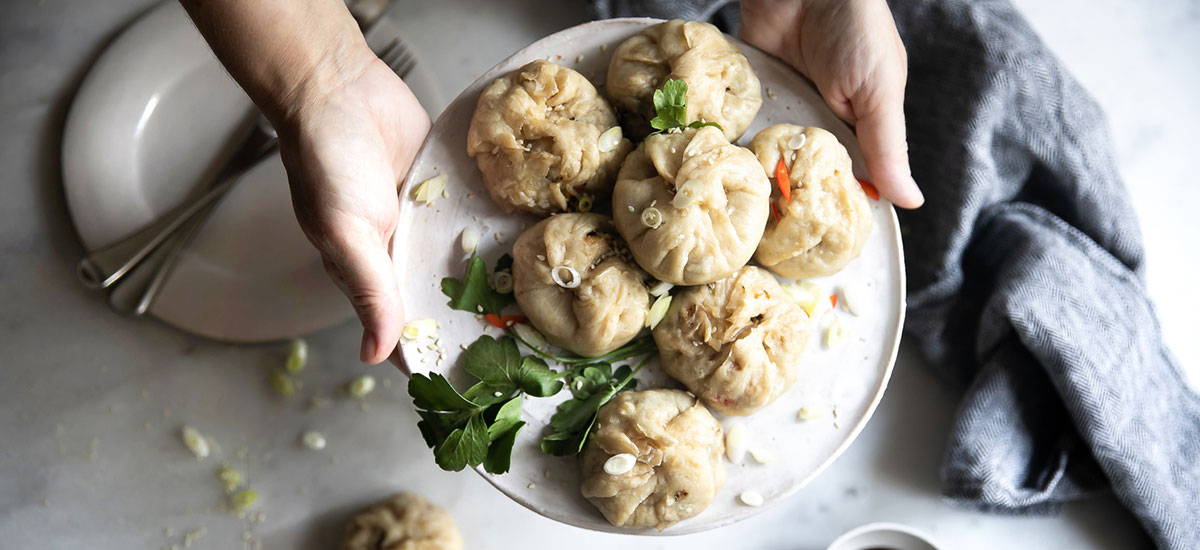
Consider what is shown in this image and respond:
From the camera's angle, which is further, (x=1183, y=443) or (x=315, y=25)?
(x=1183, y=443)

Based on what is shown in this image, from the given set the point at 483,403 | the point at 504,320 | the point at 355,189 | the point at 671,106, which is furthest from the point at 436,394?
the point at 671,106

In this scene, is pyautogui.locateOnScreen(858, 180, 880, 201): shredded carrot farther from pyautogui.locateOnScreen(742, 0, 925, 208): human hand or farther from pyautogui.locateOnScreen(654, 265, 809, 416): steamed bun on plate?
pyautogui.locateOnScreen(654, 265, 809, 416): steamed bun on plate

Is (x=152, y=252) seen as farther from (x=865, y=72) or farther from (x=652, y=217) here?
(x=865, y=72)

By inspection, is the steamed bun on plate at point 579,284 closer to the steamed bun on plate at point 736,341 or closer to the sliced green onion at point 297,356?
the steamed bun on plate at point 736,341

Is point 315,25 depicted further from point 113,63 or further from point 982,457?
point 982,457

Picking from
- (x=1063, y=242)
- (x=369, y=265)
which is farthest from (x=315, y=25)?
(x=1063, y=242)
